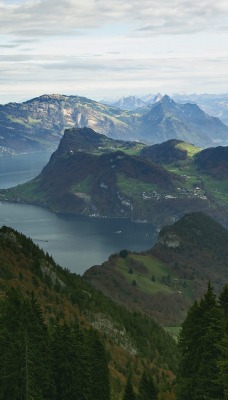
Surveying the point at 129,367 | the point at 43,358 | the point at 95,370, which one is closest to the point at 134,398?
the point at 95,370

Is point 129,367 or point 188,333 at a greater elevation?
point 188,333

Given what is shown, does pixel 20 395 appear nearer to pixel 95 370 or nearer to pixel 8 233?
pixel 95 370

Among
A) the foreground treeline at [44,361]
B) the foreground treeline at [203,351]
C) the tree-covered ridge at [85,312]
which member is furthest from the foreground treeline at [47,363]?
the tree-covered ridge at [85,312]

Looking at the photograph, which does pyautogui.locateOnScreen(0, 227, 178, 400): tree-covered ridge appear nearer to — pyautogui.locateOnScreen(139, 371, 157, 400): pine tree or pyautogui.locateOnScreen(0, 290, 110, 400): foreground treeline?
pyautogui.locateOnScreen(0, 290, 110, 400): foreground treeline

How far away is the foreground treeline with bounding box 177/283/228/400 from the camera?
51.2 metres

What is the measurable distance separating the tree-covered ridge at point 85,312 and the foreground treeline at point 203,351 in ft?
198

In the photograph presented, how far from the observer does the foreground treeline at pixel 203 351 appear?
51.2 metres

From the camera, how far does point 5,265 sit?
13775cm

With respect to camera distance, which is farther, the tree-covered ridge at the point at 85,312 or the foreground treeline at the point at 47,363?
the tree-covered ridge at the point at 85,312

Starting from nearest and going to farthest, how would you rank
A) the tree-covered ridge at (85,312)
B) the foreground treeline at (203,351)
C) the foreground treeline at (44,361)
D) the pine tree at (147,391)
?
the foreground treeline at (203,351) < the foreground treeline at (44,361) < the pine tree at (147,391) < the tree-covered ridge at (85,312)

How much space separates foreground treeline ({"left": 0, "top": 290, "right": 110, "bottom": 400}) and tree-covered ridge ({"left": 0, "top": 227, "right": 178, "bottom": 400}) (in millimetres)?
42558

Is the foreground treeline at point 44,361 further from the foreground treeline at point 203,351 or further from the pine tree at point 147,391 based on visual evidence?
the foreground treeline at point 203,351

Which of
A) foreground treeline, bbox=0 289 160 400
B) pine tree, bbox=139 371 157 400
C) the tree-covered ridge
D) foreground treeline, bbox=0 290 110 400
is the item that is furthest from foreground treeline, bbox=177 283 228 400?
the tree-covered ridge

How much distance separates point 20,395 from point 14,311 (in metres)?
16.2
